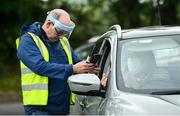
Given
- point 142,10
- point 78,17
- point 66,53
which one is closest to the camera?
point 66,53

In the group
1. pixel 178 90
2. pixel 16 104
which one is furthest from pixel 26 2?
pixel 178 90

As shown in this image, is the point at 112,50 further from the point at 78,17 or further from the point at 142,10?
the point at 78,17

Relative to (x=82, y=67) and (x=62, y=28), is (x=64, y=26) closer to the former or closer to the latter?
(x=62, y=28)

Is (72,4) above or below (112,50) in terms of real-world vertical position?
above

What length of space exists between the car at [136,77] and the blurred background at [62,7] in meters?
11.9

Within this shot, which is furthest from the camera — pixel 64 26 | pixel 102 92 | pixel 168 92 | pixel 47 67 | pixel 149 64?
pixel 64 26

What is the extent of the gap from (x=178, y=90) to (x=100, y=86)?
2.26ft

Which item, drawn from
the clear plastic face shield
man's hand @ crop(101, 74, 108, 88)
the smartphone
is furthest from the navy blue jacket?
the smartphone

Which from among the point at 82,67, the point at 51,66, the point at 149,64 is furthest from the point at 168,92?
the point at 51,66

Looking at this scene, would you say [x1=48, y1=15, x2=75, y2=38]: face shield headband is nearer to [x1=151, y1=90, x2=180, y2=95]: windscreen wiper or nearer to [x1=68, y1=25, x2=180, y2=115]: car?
[x1=68, y1=25, x2=180, y2=115]: car

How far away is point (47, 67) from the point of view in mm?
7023

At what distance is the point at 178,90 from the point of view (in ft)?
20.7

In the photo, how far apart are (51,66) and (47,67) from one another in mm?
42

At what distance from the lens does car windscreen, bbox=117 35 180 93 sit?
6.48 m
